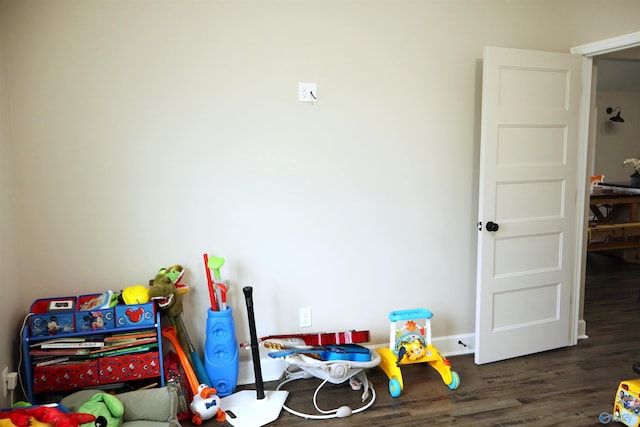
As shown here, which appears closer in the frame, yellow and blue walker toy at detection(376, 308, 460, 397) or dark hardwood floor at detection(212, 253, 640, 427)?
dark hardwood floor at detection(212, 253, 640, 427)

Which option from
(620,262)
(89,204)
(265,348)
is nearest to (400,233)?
(265,348)

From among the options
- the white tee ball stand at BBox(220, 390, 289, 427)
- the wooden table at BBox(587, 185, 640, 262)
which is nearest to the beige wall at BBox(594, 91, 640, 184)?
the wooden table at BBox(587, 185, 640, 262)

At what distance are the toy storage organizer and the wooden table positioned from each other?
5.01m

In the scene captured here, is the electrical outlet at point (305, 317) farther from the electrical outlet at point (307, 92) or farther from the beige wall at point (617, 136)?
the beige wall at point (617, 136)

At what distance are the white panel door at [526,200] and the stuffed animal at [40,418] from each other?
7.47ft

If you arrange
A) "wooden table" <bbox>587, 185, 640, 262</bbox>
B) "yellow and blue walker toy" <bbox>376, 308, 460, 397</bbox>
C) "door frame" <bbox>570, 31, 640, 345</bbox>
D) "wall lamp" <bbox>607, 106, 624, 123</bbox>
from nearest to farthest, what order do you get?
"yellow and blue walker toy" <bbox>376, 308, 460, 397</bbox> → "door frame" <bbox>570, 31, 640, 345</bbox> → "wooden table" <bbox>587, 185, 640, 262</bbox> → "wall lamp" <bbox>607, 106, 624, 123</bbox>

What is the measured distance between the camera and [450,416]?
2518 millimetres

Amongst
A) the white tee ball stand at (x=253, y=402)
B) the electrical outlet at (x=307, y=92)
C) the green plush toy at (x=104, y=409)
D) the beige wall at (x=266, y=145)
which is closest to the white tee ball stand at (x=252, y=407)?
the white tee ball stand at (x=253, y=402)

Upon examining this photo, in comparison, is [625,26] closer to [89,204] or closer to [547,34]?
[547,34]

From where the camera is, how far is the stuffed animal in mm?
1833

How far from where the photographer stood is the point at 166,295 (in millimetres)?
2559

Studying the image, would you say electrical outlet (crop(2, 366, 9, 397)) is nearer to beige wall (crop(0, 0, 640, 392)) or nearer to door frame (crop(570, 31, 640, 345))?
beige wall (crop(0, 0, 640, 392))

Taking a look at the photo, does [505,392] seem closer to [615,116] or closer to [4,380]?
[4,380]

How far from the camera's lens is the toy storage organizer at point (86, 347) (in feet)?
7.76
